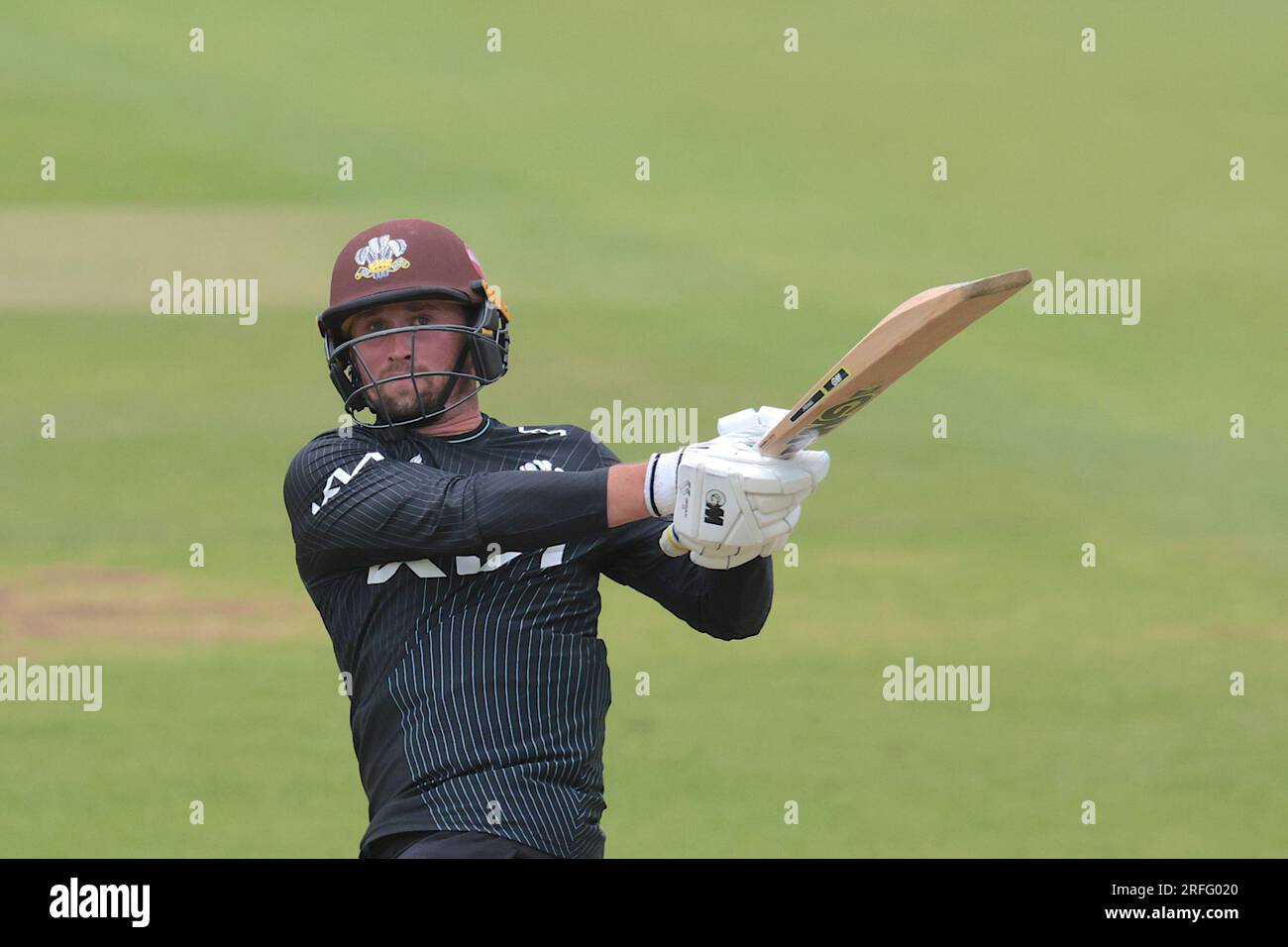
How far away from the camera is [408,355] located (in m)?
5.12

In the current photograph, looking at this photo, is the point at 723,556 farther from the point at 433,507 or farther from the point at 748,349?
the point at 748,349

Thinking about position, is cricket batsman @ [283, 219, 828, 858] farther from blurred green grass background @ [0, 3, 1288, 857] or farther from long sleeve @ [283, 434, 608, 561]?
blurred green grass background @ [0, 3, 1288, 857]

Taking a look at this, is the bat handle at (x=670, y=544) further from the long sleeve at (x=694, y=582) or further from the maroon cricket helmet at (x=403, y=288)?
the maroon cricket helmet at (x=403, y=288)

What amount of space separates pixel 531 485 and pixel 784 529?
0.58 meters

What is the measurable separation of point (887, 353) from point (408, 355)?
1.39 m

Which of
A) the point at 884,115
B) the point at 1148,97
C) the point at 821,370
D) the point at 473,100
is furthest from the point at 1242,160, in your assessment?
the point at 473,100

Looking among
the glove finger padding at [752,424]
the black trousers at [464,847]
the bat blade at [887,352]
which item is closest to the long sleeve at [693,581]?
the glove finger padding at [752,424]

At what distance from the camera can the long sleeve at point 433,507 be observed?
459cm

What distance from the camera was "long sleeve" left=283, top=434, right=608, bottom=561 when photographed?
15.1ft

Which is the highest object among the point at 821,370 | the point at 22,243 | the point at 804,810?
the point at 22,243

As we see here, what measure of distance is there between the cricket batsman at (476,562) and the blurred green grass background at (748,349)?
4.12 m

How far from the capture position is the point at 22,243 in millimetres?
19891

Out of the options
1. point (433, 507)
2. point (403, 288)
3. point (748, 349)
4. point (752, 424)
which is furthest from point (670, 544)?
point (748, 349)

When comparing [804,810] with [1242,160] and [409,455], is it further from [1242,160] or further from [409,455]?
[1242,160]
